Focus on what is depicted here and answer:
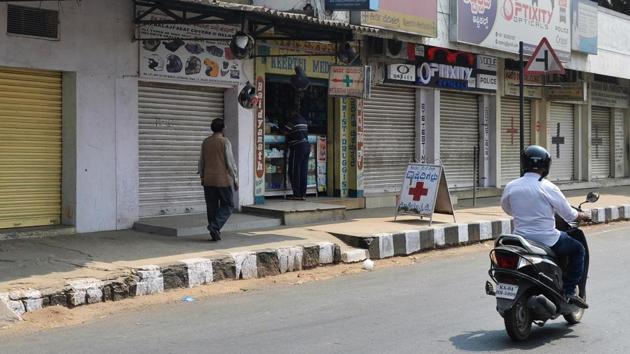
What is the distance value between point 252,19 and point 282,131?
3.57 metres

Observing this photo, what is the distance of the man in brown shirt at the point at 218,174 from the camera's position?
10086mm

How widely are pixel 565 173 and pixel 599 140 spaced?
112 inches

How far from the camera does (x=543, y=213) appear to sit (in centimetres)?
610

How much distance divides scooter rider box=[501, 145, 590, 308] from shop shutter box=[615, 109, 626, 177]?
21520 mm

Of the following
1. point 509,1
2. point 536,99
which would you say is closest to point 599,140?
point 536,99

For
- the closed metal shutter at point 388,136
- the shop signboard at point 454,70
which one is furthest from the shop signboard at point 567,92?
the closed metal shutter at point 388,136

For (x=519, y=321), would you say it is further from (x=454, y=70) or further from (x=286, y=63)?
(x=454, y=70)

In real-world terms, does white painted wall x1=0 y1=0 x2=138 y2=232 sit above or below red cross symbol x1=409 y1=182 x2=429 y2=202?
above

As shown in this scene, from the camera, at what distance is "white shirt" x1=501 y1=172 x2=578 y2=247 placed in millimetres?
6082

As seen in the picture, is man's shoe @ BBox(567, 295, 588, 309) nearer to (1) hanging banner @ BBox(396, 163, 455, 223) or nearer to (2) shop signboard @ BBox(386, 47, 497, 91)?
(1) hanging banner @ BBox(396, 163, 455, 223)

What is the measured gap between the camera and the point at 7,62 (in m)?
9.88

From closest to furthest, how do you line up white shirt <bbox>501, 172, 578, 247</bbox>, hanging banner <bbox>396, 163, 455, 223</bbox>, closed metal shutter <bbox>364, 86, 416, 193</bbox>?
white shirt <bbox>501, 172, 578, 247</bbox> → hanging banner <bbox>396, 163, 455, 223</bbox> → closed metal shutter <bbox>364, 86, 416, 193</bbox>

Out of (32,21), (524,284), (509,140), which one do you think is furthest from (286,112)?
(524,284)

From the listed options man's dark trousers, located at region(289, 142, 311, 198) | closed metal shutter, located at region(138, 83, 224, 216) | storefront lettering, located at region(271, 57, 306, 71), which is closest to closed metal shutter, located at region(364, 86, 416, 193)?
storefront lettering, located at region(271, 57, 306, 71)
